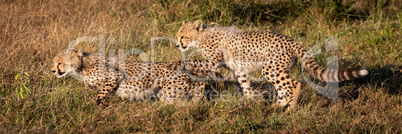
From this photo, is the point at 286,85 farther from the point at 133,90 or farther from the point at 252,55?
the point at 133,90

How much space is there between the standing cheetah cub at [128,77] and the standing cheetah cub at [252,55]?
245 mm

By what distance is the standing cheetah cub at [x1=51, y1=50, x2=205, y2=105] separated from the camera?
3.79 metres

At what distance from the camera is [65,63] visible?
3756mm

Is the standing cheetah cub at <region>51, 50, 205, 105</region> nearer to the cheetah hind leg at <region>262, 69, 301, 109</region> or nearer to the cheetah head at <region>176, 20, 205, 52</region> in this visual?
the cheetah head at <region>176, 20, 205, 52</region>

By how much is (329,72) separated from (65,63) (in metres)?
2.39

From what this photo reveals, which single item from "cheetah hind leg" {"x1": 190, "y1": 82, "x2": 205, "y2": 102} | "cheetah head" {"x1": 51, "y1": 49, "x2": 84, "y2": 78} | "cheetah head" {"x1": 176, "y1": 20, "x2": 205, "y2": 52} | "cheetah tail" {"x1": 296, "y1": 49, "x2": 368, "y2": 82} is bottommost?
"cheetah hind leg" {"x1": 190, "y1": 82, "x2": 205, "y2": 102}

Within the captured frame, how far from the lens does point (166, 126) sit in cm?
335

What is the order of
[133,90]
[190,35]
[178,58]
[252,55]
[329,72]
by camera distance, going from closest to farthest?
[329,72], [133,90], [252,55], [190,35], [178,58]

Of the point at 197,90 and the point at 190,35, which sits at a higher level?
the point at 190,35

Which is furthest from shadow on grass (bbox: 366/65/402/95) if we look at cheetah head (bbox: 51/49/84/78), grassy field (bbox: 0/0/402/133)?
cheetah head (bbox: 51/49/84/78)

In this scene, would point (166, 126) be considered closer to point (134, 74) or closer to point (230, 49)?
point (134, 74)

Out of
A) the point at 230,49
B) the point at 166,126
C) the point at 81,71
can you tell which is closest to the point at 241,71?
the point at 230,49

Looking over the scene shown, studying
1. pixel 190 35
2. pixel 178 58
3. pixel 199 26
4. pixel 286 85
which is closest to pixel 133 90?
pixel 190 35

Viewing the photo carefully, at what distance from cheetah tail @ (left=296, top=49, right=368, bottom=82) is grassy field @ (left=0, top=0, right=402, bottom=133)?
35cm
